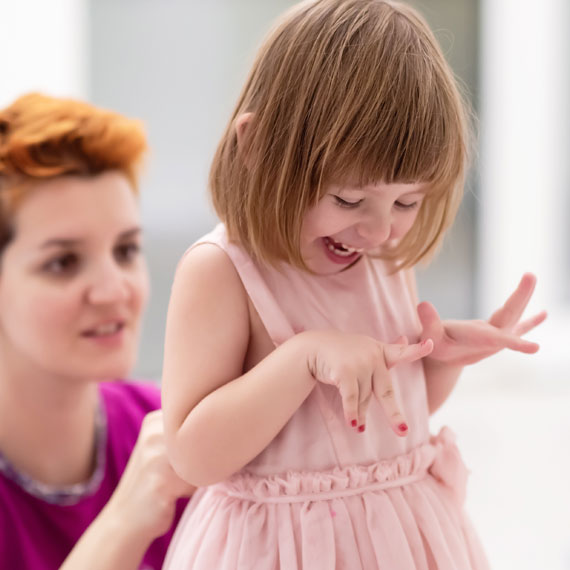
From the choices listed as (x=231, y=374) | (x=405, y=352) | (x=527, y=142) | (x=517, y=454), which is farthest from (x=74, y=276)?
(x=527, y=142)

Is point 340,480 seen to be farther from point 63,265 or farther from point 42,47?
point 42,47

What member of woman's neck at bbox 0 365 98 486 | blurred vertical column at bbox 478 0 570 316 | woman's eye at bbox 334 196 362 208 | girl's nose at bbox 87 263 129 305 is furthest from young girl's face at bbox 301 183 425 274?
blurred vertical column at bbox 478 0 570 316

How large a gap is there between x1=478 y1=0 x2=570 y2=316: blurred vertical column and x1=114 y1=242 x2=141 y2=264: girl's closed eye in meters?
1.20

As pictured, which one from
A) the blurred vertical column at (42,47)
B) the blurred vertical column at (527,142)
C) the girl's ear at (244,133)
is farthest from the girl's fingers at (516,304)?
the blurred vertical column at (527,142)

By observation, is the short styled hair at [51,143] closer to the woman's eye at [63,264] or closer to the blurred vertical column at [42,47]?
the woman's eye at [63,264]

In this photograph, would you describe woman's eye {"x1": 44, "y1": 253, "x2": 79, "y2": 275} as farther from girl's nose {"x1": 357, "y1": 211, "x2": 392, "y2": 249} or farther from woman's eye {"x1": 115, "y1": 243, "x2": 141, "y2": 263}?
girl's nose {"x1": 357, "y1": 211, "x2": 392, "y2": 249}

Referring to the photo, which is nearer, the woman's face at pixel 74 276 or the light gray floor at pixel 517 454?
the woman's face at pixel 74 276

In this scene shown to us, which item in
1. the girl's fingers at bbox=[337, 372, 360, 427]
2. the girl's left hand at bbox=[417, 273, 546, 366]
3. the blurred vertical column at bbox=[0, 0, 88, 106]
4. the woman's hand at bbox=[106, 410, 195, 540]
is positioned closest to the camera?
the girl's fingers at bbox=[337, 372, 360, 427]

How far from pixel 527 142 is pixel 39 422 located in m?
1.39

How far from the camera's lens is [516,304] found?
0.59 m

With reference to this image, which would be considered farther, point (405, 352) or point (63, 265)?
point (63, 265)

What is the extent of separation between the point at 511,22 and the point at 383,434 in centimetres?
166

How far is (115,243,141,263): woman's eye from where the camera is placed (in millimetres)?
1052

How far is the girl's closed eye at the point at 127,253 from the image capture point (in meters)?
1.05
